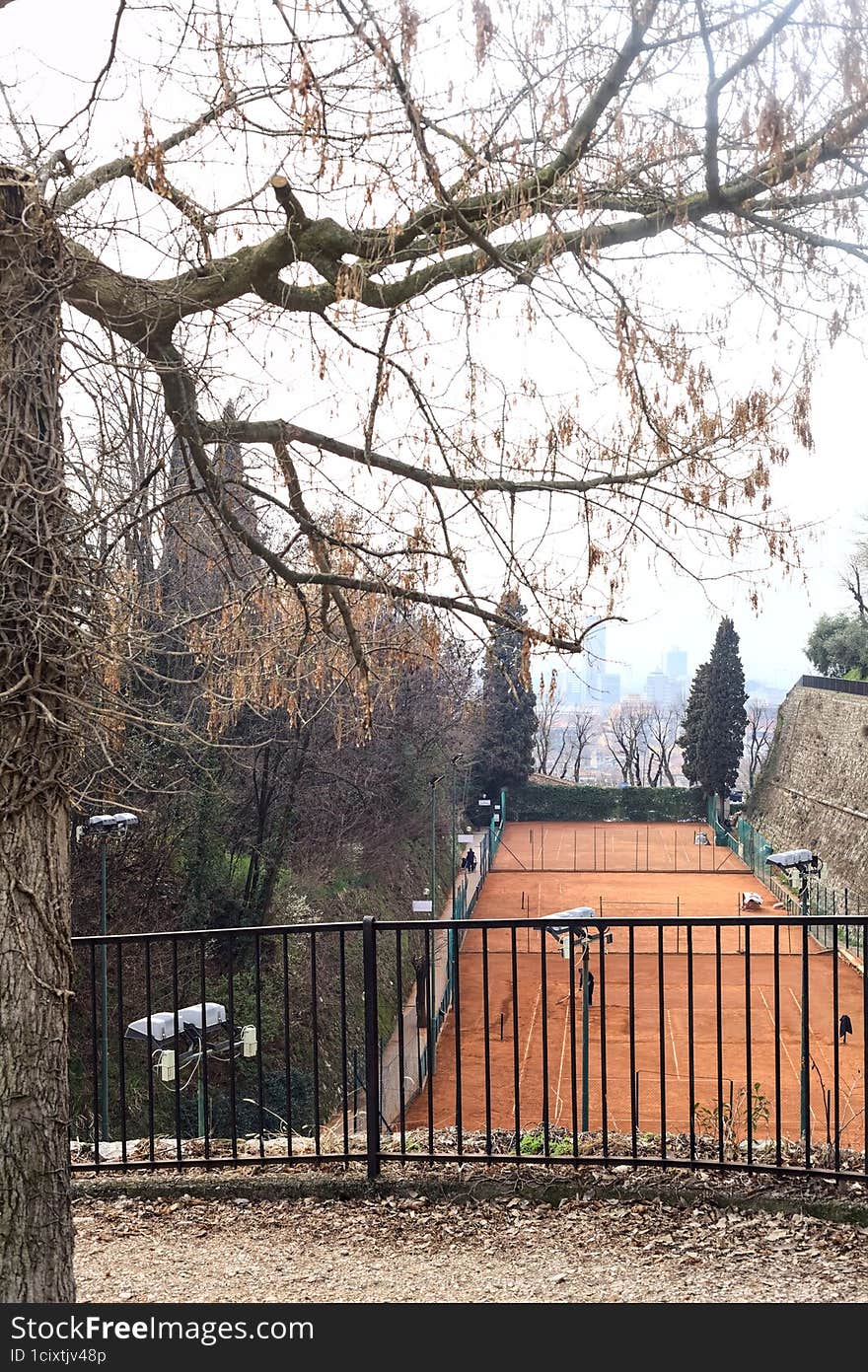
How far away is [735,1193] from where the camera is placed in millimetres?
4246

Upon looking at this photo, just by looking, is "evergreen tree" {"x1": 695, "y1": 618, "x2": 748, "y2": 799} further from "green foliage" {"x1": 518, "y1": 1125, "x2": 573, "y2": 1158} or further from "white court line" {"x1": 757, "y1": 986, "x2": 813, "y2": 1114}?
"green foliage" {"x1": 518, "y1": 1125, "x2": 573, "y2": 1158}

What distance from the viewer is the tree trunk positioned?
3.18 meters

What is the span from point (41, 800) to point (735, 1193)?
9.36ft

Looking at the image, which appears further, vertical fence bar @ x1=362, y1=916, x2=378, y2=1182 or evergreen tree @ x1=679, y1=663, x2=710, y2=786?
evergreen tree @ x1=679, y1=663, x2=710, y2=786

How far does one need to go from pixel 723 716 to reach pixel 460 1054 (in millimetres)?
44807

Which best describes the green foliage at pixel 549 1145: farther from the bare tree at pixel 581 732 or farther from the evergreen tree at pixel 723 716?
the bare tree at pixel 581 732

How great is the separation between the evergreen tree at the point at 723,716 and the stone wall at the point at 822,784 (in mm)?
1420

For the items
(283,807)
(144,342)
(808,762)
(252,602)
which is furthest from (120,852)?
(808,762)

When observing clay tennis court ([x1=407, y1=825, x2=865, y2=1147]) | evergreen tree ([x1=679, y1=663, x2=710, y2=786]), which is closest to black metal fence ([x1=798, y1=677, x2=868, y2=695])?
evergreen tree ([x1=679, y1=663, x2=710, y2=786])

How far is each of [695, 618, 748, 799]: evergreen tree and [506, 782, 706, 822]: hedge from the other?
248 centimetres

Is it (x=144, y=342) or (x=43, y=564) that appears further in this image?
(x=144, y=342)

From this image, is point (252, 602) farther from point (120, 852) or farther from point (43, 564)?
point (120, 852)

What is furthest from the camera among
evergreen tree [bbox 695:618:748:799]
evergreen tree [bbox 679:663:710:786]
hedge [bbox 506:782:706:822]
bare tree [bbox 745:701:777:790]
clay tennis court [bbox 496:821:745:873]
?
hedge [bbox 506:782:706:822]

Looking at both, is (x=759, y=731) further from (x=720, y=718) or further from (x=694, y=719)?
(x=720, y=718)
